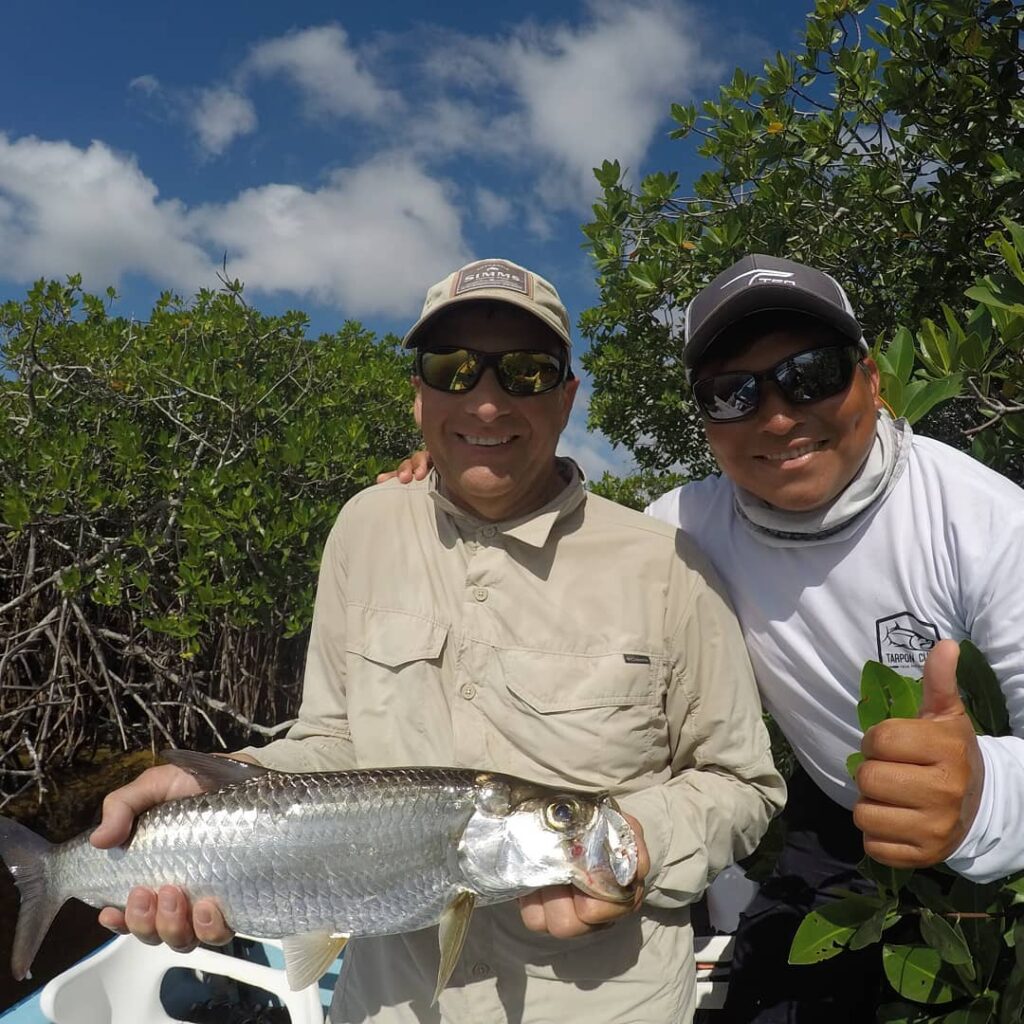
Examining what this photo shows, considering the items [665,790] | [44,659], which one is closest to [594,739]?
[665,790]

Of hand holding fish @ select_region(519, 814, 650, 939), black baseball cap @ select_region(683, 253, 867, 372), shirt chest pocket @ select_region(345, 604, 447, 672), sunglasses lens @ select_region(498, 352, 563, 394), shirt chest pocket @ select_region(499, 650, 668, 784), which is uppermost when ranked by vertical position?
black baseball cap @ select_region(683, 253, 867, 372)

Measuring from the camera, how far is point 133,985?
379cm

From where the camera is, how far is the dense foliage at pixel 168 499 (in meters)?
6.99

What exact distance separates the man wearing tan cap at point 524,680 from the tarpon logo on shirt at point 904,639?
0.42 metres

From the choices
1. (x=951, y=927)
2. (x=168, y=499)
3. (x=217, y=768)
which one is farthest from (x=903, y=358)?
(x=168, y=499)

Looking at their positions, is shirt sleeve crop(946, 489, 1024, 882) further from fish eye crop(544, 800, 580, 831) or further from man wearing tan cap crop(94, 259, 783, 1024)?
fish eye crop(544, 800, 580, 831)

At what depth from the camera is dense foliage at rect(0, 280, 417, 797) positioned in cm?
699

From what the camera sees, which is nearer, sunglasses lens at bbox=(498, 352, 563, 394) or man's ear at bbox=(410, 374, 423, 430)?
sunglasses lens at bbox=(498, 352, 563, 394)

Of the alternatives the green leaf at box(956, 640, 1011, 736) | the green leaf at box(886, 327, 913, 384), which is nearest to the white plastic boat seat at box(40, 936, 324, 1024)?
the green leaf at box(956, 640, 1011, 736)

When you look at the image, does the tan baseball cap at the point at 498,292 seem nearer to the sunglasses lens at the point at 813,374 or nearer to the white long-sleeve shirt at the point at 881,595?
the sunglasses lens at the point at 813,374

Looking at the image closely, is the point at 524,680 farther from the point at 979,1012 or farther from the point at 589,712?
the point at 979,1012

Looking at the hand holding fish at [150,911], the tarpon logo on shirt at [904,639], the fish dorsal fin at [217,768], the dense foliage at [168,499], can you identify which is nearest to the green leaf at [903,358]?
the tarpon logo on shirt at [904,639]

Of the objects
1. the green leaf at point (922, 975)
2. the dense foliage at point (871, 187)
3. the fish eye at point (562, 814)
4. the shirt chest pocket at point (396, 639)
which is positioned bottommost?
the green leaf at point (922, 975)

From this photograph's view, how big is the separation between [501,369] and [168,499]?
6.06 m
